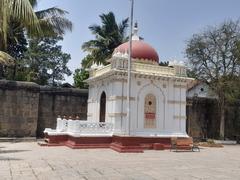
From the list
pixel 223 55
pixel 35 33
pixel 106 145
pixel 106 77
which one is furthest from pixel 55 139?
pixel 223 55

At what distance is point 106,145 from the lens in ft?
57.7

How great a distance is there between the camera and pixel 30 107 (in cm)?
2125

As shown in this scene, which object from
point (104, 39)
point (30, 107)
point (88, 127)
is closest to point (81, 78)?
point (104, 39)

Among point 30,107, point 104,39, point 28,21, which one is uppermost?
point 104,39

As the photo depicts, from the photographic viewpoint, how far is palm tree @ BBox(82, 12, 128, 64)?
2794 cm

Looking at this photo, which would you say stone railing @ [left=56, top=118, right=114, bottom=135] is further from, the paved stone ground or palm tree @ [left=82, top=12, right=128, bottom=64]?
palm tree @ [left=82, top=12, right=128, bottom=64]

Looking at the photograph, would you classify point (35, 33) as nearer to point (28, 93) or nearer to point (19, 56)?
point (28, 93)

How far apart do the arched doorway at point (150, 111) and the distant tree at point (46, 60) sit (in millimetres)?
16219

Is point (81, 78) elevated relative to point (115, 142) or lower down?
elevated

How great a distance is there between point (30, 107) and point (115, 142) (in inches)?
271

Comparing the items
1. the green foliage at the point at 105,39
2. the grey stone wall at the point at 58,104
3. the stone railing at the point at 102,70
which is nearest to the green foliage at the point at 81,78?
the green foliage at the point at 105,39

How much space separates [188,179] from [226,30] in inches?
676

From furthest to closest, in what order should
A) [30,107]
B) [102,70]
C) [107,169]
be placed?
[30,107]
[102,70]
[107,169]

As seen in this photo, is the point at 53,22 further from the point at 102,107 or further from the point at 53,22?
the point at 102,107
